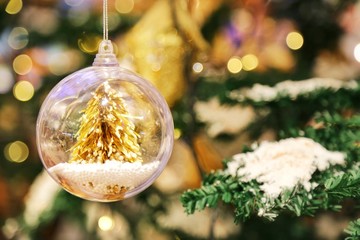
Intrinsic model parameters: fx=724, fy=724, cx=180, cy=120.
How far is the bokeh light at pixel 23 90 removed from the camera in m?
2.14

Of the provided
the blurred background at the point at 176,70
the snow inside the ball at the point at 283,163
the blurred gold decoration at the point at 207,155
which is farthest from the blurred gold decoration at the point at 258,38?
the snow inside the ball at the point at 283,163

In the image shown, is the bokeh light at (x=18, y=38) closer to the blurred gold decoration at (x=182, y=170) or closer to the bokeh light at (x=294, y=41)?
the blurred gold decoration at (x=182, y=170)

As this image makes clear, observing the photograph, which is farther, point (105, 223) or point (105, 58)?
point (105, 223)

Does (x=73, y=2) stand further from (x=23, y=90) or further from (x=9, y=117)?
(x=9, y=117)

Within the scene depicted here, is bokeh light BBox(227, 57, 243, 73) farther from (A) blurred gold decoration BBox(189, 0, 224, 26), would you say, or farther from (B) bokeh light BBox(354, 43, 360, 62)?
(B) bokeh light BBox(354, 43, 360, 62)

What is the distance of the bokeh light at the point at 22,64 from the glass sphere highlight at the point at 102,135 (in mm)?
1217

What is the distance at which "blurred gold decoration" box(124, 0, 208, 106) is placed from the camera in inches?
69.8

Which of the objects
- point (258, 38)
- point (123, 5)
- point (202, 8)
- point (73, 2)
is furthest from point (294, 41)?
point (73, 2)

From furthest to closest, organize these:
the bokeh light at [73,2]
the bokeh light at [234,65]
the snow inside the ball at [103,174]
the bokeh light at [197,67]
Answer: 1. the bokeh light at [73,2]
2. the bokeh light at [234,65]
3. the bokeh light at [197,67]
4. the snow inside the ball at [103,174]

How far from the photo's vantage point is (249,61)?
2.06 m

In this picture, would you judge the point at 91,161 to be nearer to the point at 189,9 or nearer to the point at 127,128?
the point at 127,128

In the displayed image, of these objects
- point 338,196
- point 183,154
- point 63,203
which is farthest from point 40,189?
point 338,196

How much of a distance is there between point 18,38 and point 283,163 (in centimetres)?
120

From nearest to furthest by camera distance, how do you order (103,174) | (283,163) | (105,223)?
(103,174), (283,163), (105,223)
